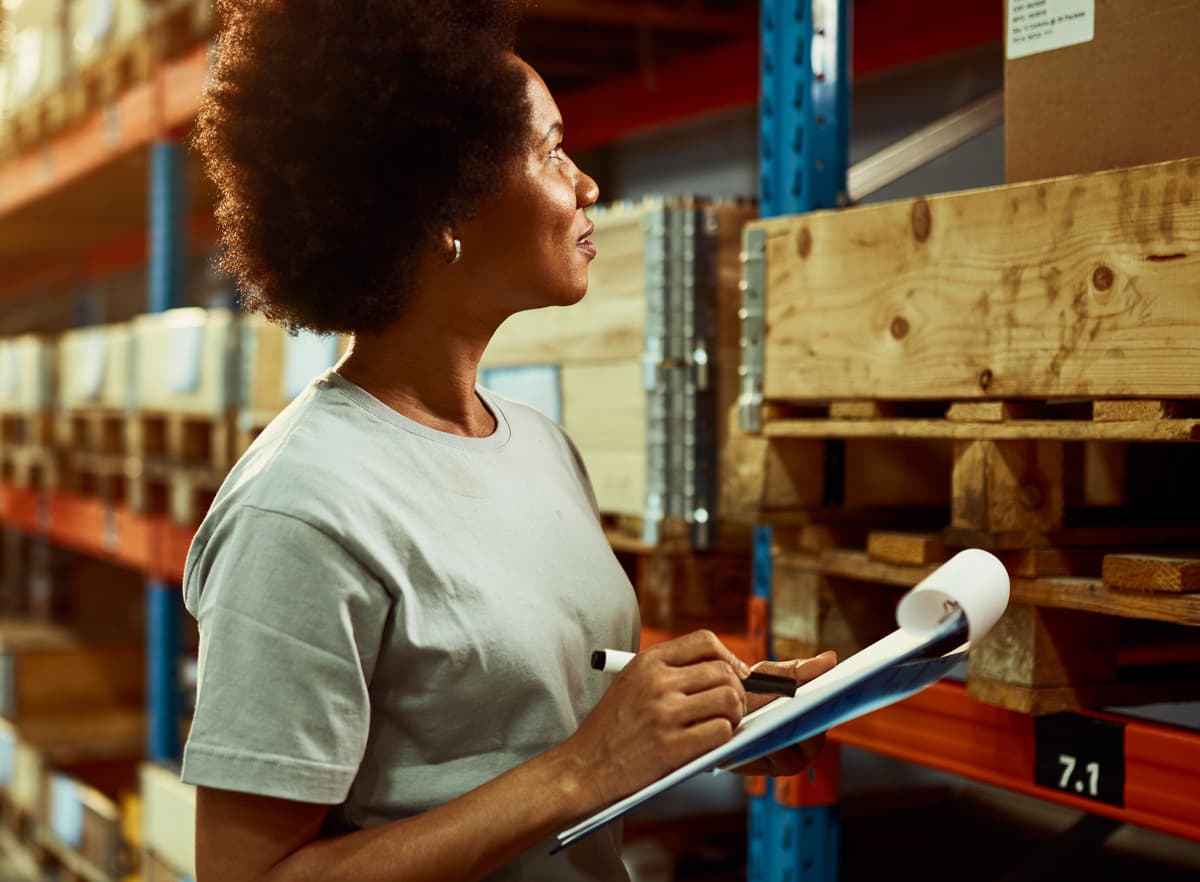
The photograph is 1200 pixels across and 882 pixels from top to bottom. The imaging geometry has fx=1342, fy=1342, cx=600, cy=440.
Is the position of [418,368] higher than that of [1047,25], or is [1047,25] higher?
[1047,25]

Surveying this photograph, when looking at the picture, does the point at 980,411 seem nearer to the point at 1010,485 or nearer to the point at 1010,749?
the point at 1010,485

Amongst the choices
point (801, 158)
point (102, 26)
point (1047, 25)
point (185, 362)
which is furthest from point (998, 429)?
point (102, 26)

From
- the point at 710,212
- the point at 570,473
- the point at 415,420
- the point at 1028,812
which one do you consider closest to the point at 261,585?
the point at 415,420

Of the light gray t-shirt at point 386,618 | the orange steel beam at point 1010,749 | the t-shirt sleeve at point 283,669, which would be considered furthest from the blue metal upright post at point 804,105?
the t-shirt sleeve at point 283,669

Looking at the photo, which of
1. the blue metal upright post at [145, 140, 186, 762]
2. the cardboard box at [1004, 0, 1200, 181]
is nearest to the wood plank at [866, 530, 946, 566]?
the cardboard box at [1004, 0, 1200, 181]

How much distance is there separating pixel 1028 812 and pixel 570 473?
2.77 metres

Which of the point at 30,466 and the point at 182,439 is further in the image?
Result: the point at 30,466

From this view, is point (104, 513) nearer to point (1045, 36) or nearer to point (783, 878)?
point (783, 878)

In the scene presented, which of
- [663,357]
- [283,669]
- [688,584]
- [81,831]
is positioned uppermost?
[663,357]

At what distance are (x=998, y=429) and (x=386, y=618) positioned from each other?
99cm

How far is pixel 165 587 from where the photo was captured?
17.6 ft

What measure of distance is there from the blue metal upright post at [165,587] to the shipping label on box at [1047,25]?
414cm

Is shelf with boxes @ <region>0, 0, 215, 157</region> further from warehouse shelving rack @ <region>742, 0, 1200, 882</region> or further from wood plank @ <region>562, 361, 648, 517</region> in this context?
warehouse shelving rack @ <region>742, 0, 1200, 882</region>

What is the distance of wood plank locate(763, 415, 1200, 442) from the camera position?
5.80ft
